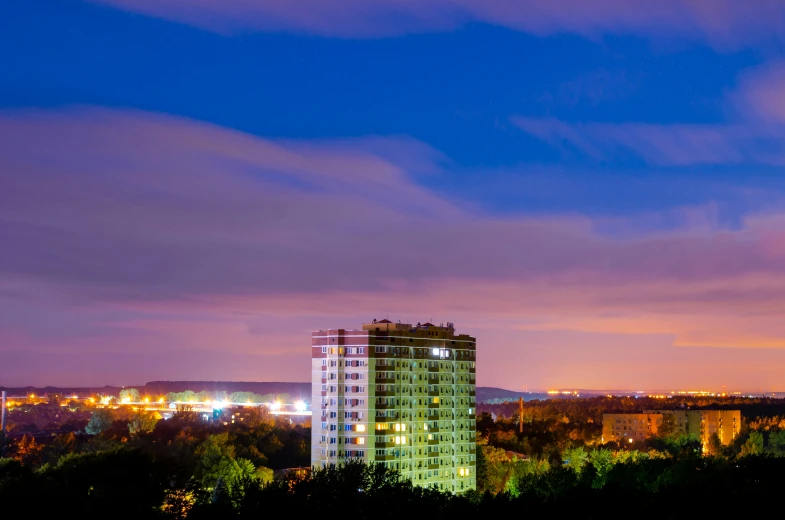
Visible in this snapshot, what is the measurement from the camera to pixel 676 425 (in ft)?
589

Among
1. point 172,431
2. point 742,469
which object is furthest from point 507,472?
point 172,431

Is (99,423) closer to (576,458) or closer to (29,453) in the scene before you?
(29,453)

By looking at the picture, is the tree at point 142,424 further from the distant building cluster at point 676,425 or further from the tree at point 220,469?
the distant building cluster at point 676,425

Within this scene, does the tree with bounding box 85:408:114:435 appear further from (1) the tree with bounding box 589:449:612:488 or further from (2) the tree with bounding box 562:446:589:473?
(1) the tree with bounding box 589:449:612:488

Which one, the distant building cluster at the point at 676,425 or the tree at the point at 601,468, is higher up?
the tree at the point at 601,468

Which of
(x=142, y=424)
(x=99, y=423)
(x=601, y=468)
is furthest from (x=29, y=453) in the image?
(x=601, y=468)

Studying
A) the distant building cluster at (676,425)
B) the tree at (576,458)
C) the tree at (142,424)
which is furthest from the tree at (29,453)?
the distant building cluster at (676,425)

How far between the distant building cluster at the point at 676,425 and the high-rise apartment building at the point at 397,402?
284ft

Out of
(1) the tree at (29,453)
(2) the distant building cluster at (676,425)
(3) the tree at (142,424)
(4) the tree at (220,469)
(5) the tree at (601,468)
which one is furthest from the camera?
(2) the distant building cluster at (676,425)

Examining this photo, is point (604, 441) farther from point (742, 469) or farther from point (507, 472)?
point (742, 469)

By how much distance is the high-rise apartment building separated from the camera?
293ft

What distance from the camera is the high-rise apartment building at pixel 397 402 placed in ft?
293

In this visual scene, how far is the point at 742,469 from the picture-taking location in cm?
7081

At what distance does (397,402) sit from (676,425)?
103 meters
